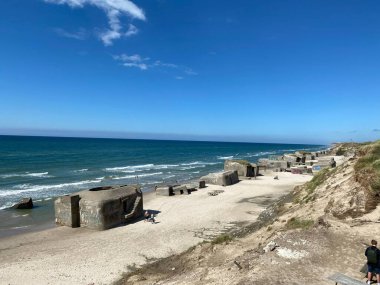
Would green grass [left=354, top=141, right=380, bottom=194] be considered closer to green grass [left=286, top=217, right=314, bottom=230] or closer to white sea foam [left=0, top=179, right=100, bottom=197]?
green grass [left=286, top=217, right=314, bottom=230]

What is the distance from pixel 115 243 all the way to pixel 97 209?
349 cm

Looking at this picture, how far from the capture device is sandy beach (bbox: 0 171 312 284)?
14578mm

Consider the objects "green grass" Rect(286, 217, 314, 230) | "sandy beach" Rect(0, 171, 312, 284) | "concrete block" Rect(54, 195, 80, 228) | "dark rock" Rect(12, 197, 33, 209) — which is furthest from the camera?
"dark rock" Rect(12, 197, 33, 209)

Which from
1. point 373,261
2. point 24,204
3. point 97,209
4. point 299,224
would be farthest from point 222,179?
point 373,261

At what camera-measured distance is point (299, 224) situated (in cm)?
1462

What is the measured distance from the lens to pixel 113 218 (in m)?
21.3

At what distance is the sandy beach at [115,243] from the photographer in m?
14.6

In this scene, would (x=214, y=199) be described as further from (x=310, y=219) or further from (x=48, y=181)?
(x=48, y=181)

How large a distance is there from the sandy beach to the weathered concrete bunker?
0.60m

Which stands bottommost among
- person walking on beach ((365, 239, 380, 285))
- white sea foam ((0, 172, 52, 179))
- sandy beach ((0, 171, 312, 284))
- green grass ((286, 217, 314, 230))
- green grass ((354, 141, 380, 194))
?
sandy beach ((0, 171, 312, 284))

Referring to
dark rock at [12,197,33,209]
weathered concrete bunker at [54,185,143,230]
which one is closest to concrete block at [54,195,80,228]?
weathered concrete bunker at [54,185,143,230]

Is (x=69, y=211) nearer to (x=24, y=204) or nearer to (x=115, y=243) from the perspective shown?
(x=115, y=243)

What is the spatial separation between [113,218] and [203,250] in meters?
8.94

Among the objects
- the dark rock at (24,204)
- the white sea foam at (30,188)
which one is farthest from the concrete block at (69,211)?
the white sea foam at (30,188)
